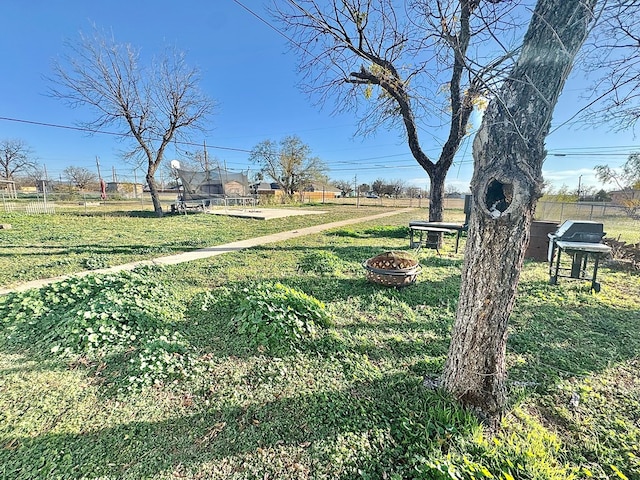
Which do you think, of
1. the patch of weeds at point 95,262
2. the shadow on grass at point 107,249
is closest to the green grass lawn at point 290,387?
the patch of weeds at point 95,262

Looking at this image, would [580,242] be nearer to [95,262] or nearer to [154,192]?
[95,262]

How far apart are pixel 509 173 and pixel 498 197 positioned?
149 mm

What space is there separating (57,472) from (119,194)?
3374 cm

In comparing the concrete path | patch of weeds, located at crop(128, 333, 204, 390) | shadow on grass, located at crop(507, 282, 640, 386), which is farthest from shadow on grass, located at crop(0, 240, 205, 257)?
shadow on grass, located at crop(507, 282, 640, 386)

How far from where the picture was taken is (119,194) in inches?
1122

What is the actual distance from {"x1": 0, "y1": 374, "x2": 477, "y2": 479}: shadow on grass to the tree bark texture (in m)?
0.49

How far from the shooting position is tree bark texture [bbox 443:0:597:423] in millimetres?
1403

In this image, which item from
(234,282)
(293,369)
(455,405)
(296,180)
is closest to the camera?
(455,405)

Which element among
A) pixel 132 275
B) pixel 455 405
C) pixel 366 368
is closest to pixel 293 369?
pixel 366 368

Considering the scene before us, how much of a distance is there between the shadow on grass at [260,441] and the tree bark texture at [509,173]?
485mm

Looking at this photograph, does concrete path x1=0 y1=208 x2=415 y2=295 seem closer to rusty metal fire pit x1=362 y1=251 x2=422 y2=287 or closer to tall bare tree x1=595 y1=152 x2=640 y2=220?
rusty metal fire pit x1=362 y1=251 x2=422 y2=287

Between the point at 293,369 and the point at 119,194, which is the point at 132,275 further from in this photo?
the point at 119,194

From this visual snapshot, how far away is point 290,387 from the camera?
205cm

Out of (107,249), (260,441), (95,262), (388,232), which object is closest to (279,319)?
(260,441)
